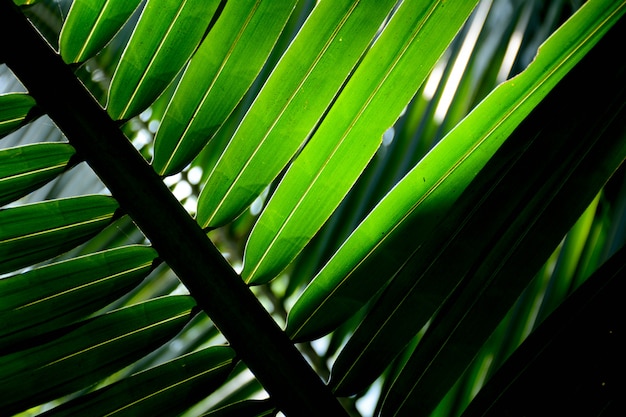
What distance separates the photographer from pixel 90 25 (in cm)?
66

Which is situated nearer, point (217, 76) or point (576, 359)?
point (576, 359)

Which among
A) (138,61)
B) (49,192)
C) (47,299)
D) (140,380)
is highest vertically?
(49,192)

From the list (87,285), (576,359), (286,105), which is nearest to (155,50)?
(286,105)

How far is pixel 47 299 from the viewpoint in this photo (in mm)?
703

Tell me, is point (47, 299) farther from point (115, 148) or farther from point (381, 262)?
point (381, 262)

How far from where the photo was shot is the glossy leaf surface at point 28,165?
67cm

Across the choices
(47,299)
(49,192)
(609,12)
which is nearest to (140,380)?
(47,299)

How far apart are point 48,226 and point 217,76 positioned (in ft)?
1.01


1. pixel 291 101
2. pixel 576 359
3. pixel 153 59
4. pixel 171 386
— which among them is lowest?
pixel 576 359

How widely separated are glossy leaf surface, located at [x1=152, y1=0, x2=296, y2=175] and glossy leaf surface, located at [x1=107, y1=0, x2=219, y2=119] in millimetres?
19

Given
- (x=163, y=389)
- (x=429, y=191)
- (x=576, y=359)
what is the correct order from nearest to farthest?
(x=576, y=359), (x=429, y=191), (x=163, y=389)

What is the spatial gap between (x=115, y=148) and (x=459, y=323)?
0.51 metres

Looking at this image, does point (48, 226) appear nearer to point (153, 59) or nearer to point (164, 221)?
point (164, 221)

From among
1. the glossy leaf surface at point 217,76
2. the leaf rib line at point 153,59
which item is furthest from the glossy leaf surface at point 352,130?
the leaf rib line at point 153,59
